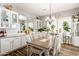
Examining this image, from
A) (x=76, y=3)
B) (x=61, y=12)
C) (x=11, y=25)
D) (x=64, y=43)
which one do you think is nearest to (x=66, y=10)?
(x=61, y=12)

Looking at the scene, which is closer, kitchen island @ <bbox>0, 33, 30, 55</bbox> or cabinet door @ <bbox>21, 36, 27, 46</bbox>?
kitchen island @ <bbox>0, 33, 30, 55</bbox>

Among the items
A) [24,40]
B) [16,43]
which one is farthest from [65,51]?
[16,43]

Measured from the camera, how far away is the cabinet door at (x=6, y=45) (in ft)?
6.57

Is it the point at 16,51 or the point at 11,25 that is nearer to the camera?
the point at 16,51

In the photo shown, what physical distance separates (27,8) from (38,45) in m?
0.82

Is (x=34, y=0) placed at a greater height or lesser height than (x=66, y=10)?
greater

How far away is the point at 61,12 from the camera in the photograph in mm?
2135

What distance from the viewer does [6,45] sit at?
204 cm

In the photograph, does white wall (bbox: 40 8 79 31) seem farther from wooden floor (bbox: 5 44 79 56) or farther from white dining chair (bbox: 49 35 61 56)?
wooden floor (bbox: 5 44 79 56)

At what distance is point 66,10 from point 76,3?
0.25 metres

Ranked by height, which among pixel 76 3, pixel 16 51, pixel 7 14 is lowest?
pixel 16 51

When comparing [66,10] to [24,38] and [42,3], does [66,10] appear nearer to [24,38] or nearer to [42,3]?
[42,3]

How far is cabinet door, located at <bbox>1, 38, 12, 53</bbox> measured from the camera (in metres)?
2.00

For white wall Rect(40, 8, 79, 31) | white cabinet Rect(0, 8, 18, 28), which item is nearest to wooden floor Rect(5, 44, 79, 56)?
white wall Rect(40, 8, 79, 31)
